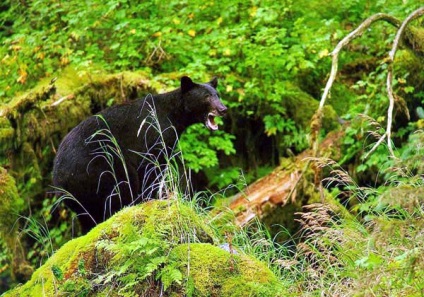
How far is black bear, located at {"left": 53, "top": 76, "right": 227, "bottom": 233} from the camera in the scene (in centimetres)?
721

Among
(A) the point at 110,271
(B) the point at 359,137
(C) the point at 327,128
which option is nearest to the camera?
(A) the point at 110,271

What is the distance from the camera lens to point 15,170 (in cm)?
1057

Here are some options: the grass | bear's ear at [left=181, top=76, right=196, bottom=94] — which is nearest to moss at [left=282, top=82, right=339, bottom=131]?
bear's ear at [left=181, top=76, right=196, bottom=94]

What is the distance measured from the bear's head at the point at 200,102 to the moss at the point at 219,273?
10.4 feet

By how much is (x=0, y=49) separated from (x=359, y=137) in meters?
5.83

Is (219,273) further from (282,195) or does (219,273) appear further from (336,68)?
(282,195)

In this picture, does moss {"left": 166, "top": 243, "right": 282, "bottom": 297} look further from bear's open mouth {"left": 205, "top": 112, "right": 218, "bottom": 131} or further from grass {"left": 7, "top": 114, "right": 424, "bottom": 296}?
bear's open mouth {"left": 205, "top": 112, "right": 218, "bottom": 131}

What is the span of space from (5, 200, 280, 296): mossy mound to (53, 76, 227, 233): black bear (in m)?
1.74

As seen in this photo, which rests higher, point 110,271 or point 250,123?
point 110,271

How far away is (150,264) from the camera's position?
473cm

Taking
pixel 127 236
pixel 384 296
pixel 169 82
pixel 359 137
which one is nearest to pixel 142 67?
pixel 169 82

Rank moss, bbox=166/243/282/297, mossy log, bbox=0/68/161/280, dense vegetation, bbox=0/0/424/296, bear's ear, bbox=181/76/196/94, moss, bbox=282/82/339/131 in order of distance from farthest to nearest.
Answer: moss, bbox=282/82/339/131 → dense vegetation, bbox=0/0/424/296 → mossy log, bbox=0/68/161/280 → bear's ear, bbox=181/76/196/94 → moss, bbox=166/243/282/297

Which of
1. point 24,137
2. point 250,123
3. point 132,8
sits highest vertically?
point 132,8

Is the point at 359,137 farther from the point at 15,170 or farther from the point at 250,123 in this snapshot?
the point at 15,170
